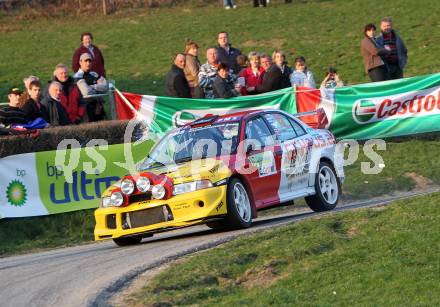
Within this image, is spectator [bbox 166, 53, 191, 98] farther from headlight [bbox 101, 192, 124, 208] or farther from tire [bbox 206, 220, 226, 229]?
headlight [bbox 101, 192, 124, 208]

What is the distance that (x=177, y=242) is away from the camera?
14.2 metres

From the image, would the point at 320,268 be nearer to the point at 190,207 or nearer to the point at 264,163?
the point at 190,207

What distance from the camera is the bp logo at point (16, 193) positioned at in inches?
656

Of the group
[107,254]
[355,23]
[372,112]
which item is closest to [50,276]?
[107,254]

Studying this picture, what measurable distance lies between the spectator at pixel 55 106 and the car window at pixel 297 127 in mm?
3990

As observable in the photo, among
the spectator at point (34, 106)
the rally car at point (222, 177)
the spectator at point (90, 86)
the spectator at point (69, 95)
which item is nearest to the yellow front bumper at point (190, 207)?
the rally car at point (222, 177)

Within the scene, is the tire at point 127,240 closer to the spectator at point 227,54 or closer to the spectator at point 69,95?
the spectator at point 69,95

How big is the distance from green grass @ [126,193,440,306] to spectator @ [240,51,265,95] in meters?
8.33

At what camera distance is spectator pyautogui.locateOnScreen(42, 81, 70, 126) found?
18.1m

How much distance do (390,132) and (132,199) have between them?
8677 mm

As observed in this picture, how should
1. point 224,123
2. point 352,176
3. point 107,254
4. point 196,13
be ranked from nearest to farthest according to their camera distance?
point 107,254, point 224,123, point 352,176, point 196,13

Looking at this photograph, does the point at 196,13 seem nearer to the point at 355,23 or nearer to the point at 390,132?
the point at 355,23

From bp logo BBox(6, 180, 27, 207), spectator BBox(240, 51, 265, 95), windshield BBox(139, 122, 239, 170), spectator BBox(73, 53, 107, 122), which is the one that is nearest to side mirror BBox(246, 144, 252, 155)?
windshield BBox(139, 122, 239, 170)

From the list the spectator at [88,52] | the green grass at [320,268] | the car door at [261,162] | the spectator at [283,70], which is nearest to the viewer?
the green grass at [320,268]
